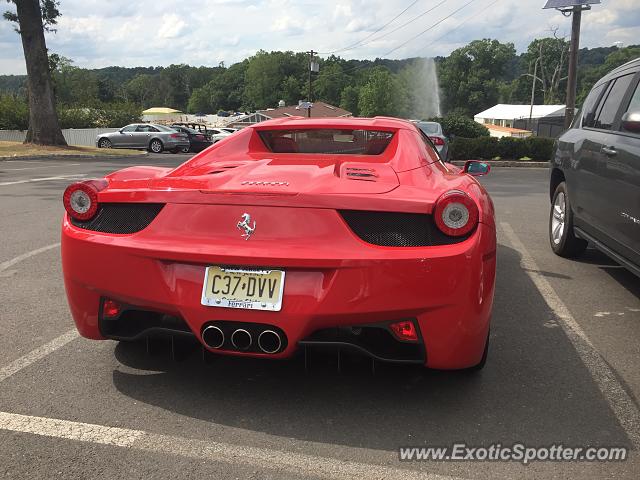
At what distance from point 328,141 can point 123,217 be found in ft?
5.79

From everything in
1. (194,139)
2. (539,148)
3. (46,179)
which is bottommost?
(194,139)

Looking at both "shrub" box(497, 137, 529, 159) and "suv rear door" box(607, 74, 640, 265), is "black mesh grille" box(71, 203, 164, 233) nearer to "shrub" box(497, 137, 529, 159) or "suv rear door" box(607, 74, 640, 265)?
"suv rear door" box(607, 74, 640, 265)

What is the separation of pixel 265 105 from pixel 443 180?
140 m

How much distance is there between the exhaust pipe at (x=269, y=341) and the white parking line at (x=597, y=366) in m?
1.51

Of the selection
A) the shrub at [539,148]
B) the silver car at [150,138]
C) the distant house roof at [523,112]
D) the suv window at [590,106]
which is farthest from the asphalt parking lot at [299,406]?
the distant house roof at [523,112]

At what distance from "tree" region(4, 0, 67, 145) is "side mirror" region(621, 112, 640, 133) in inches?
897

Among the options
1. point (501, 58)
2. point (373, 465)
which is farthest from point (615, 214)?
point (501, 58)

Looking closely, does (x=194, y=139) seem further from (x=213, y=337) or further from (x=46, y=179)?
(x=213, y=337)

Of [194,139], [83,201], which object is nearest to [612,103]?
[83,201]

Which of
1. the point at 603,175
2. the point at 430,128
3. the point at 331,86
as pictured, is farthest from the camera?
the point at 331,86

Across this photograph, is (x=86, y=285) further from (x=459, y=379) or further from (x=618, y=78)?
(x=618, y=78)

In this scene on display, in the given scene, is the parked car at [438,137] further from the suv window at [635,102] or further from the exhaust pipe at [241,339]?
the exhaust pipe at [241,339]

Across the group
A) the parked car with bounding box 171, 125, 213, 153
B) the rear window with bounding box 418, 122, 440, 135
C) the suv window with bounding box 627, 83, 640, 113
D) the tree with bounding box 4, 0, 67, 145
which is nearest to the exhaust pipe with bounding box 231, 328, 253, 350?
the suv window with bounding box 627, 83, 640, 113

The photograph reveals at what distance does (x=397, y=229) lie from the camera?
8.14ft
